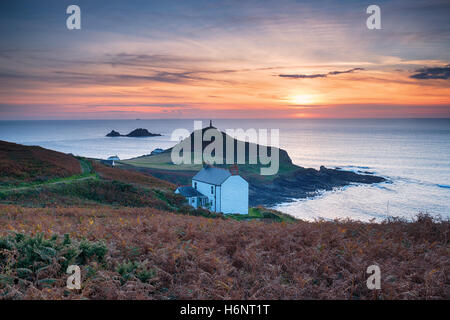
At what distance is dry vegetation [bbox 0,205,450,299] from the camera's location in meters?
5.72

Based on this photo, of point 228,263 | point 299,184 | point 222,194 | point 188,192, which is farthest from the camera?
point 299,184

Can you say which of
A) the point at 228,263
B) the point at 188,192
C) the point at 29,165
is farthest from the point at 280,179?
the point at 228,263

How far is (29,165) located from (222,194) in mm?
24617

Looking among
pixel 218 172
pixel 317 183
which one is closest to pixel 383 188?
pixel 317 183

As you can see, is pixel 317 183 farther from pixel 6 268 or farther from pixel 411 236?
pixel 6 268

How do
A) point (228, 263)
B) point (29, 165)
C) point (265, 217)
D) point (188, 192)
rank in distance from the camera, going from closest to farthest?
1. point (228, 263)
2. point (265, 217)
3. point (29, 165)
4. point (188, 192)

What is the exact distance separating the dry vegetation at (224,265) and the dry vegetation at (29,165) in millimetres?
28780

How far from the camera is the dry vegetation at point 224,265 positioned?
18.8ft

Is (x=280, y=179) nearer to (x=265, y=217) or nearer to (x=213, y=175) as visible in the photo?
(x=213, y=175)

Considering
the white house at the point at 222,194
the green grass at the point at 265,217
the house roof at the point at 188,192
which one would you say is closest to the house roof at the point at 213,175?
the white house at the point at 222,194

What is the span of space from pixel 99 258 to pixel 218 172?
1503 inches

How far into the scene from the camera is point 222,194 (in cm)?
4238

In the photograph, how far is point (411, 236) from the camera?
9.62 meters
